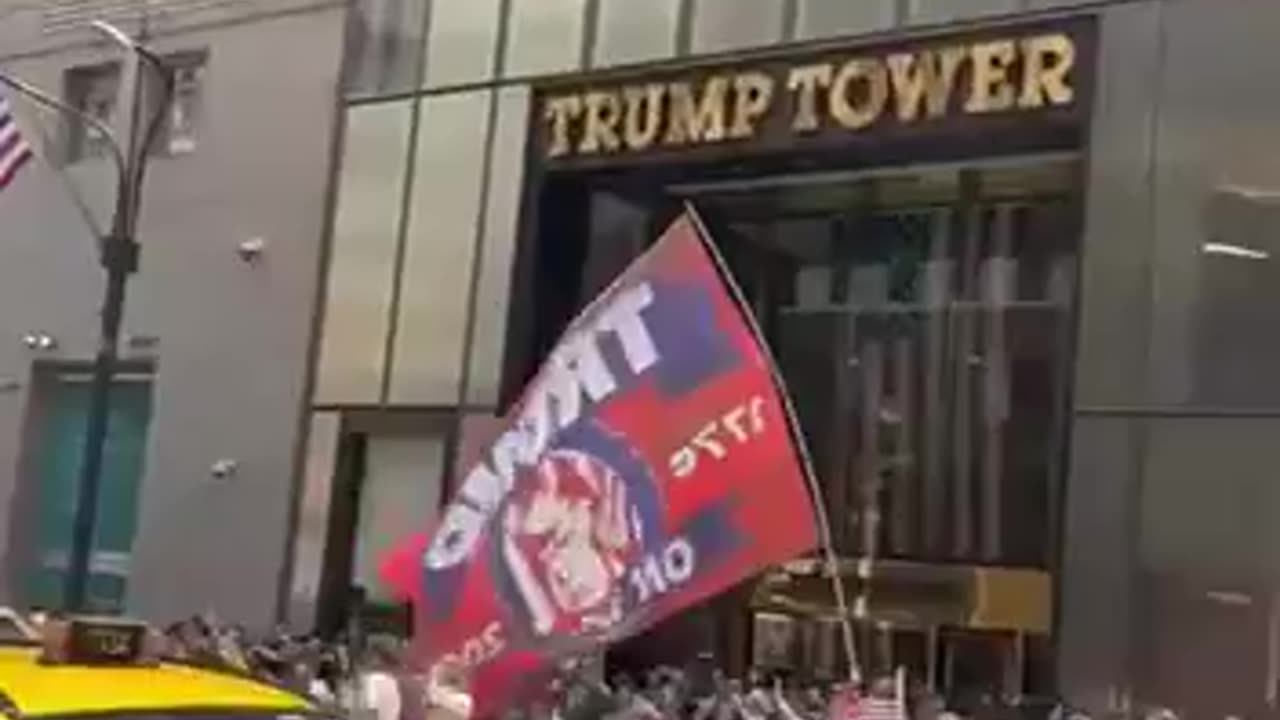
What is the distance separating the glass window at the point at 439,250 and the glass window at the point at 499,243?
0.19 metres

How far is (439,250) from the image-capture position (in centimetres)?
1814

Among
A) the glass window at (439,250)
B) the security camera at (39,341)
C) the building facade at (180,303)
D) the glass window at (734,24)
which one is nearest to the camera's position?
the glass window at (734,24)

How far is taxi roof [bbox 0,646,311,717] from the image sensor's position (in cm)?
599

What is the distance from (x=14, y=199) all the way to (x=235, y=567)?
5.95 metres

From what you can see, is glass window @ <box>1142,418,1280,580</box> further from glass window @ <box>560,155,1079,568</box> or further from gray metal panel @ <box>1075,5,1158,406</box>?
glass window @ <box>560,155,1079,568</box>

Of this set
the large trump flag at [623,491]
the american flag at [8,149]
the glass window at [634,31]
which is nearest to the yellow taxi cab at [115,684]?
the large trump flag at [623,491]

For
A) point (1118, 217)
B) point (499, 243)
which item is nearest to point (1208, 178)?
point (1118, 217)

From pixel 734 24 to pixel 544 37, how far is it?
190 centimetres

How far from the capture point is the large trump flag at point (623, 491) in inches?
297

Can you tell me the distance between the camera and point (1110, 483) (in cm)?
1365

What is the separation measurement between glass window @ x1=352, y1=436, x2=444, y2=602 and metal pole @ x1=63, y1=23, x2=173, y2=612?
240cm

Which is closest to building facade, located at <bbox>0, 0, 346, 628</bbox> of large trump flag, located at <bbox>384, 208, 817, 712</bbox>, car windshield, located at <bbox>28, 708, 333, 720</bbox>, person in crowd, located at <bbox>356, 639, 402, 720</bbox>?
person in crowd, located at <bbox>356, 639, 402, 720</bbox>

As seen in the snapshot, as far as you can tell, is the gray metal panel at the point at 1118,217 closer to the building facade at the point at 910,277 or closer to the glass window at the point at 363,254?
the building facade at the point at 910,277

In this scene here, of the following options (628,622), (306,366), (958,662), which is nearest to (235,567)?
(306,366)
